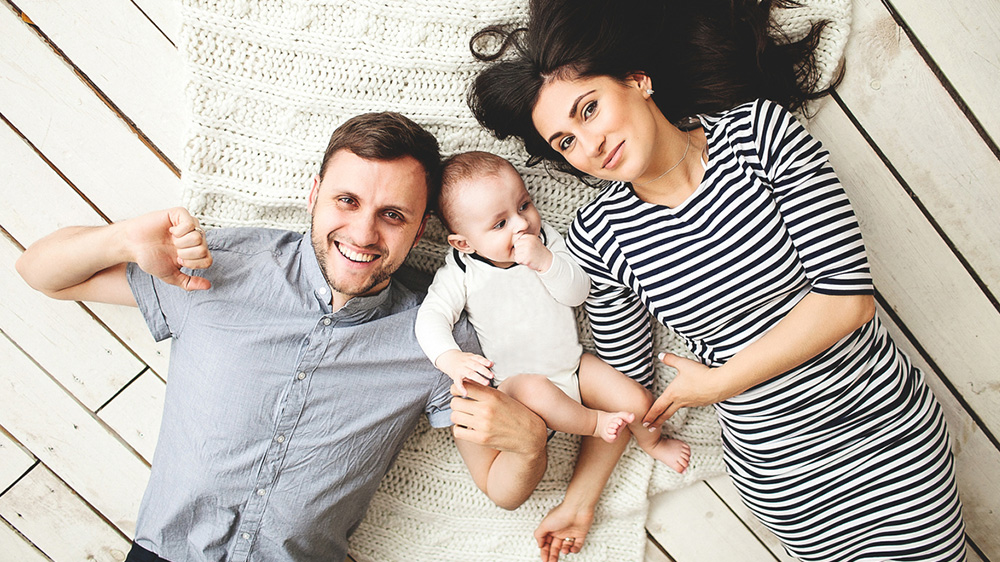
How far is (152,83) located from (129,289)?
20.6 inches

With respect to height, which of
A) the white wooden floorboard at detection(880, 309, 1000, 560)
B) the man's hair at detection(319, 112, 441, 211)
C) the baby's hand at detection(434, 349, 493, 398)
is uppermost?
the man's hair at detection(319, 112, 441, 211)

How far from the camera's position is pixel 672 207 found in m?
1.27

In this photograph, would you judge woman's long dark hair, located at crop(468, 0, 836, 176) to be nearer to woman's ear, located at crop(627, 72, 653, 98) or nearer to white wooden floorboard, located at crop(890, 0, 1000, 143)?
woman's ear, located at crop(627, 72, 653, 98)

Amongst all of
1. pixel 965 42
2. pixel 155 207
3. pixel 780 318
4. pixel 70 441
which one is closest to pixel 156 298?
pixel 155 207

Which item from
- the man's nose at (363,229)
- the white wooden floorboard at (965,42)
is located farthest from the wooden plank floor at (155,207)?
the man's nose at (363,229)

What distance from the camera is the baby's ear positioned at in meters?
1.33

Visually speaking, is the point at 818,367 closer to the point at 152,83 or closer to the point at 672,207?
the point at 672,207

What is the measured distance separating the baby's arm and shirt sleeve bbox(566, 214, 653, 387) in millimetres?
293

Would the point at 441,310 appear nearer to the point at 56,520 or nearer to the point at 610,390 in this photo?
the point at 610,390

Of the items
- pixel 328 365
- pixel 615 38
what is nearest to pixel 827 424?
pixel 615 38

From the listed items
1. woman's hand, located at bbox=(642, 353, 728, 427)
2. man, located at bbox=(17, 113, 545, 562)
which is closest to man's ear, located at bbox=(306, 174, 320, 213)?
man, located at bbox=(17, 113, 545, 562)

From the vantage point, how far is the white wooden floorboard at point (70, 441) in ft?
5.07

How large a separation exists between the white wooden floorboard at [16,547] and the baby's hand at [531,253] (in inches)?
62.2

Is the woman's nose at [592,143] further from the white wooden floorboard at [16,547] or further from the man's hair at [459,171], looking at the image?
the white wooden floorboard at [16,547]
